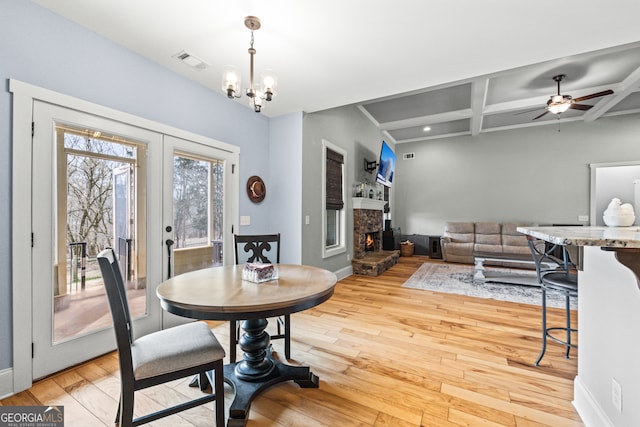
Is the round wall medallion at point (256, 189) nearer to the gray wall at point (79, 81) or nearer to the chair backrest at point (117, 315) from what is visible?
the gray wall at point (79, 81)

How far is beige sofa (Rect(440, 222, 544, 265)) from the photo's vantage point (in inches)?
238

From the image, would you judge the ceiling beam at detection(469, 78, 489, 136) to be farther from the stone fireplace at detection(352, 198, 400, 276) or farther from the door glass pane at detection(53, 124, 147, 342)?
the door glass pane at detection(53, 124, 147, 342)

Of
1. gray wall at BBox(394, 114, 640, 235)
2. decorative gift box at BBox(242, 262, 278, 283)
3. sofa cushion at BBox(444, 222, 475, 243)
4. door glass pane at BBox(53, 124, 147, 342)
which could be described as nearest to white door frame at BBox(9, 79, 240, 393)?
door glass pane at BBox(53, 124, 147, 342)

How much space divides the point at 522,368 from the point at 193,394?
2.32 m

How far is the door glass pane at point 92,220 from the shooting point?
6.69 ft

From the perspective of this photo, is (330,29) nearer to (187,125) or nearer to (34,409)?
(187,125)

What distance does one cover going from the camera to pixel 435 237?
703 cm

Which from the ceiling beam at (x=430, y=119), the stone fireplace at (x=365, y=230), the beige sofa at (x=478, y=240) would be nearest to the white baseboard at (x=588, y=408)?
the stone fireplace at (x=365, y=230)

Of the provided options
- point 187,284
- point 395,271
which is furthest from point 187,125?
point 395,271

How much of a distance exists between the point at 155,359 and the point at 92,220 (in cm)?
152

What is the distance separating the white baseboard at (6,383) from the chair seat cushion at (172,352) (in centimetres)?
108

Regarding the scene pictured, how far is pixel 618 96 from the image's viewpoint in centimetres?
460

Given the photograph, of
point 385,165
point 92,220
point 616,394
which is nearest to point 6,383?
point 92,220

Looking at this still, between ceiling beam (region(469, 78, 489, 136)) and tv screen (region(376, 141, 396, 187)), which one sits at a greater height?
ceiling beam (region(469, 78, 489, 136))
